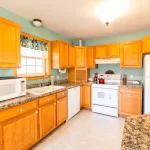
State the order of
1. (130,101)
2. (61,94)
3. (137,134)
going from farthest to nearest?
(130,101) → (61,94) → (137,134)

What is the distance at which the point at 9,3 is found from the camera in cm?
205

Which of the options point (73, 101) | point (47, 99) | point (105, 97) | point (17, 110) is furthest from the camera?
point (105, 97)

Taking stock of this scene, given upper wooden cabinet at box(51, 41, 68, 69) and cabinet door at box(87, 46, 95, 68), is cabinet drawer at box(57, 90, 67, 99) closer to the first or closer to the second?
upper wooden cabinet at box(51, 41, 68, 69)

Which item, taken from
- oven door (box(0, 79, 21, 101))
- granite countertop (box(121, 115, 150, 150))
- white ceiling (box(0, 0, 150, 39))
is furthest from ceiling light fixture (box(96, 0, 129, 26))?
oven door (box(0, 79, 21, 101))

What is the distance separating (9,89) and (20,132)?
0.64 m

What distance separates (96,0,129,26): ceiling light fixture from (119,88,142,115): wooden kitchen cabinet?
6.17 ft

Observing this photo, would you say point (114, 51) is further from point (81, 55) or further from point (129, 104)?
point (129, 104)

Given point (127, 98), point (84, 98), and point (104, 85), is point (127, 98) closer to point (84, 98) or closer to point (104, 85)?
point (104, 85)

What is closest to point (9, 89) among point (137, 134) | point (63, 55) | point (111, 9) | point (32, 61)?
point (32, 61)

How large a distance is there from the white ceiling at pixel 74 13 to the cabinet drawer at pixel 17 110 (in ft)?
5.39

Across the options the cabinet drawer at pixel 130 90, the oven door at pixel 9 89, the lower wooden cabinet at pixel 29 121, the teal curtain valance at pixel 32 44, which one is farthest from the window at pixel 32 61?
the cabinet drawer at pixel 130 90

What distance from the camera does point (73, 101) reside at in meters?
3.39

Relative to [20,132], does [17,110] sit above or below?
above

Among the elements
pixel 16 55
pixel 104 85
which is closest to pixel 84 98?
pixel 104 85
